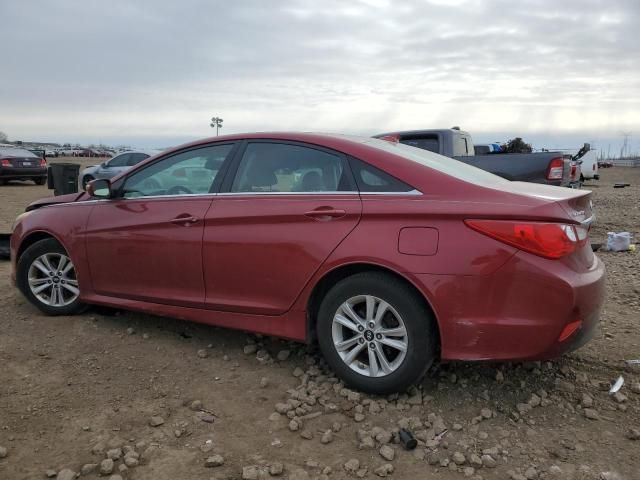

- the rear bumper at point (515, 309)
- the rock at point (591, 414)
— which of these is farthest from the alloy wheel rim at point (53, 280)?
the rock at point (591, 414)

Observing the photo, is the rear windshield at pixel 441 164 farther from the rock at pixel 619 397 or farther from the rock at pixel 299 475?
the rock at pixel 299 475

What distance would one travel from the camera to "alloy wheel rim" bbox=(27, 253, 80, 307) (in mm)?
4535

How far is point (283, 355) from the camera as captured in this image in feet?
12.5

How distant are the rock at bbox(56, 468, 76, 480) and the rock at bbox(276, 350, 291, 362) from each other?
1.53m

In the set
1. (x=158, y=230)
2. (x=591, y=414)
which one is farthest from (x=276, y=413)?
(x=591, y=414)

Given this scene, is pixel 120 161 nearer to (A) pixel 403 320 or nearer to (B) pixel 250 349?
(B) pixel 250 349

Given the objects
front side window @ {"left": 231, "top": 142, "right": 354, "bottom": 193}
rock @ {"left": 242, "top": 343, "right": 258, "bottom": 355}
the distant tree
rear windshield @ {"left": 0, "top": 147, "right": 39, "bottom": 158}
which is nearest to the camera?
front side window @ {"left": 231, "top": 142, "right": 354, "bottom": 193}

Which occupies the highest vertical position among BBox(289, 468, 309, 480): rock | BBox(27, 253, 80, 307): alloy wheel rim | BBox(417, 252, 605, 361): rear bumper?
BBox(417, 252, 605, 361): rear bumper

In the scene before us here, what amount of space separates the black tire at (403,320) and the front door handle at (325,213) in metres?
0.37

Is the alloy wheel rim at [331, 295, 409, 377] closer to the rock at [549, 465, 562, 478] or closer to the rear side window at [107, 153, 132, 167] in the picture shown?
the rock at [549, 465, 562, 478]

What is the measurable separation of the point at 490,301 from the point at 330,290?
0.91m

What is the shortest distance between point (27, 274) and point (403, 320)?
334cm

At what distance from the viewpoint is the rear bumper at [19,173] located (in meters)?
18.8

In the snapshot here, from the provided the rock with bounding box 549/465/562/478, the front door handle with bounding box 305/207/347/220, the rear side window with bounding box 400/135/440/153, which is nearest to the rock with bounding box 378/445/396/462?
the rock with bounding box 549/465/562/478
